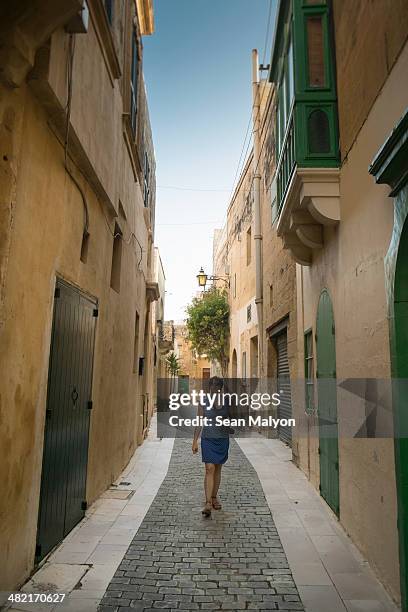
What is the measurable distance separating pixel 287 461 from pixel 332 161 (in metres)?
5.92

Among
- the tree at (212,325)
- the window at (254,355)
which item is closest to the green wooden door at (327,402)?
the window at (254,355)

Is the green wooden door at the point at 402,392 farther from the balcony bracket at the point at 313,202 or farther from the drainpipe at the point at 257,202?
the drainpipe at the point at 257,202

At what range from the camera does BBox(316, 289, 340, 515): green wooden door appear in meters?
5.59

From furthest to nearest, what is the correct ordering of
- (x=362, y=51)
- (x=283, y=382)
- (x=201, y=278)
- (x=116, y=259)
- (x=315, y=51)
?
(x=201, y=278) → (x=283, y=382) → (x=116, y=259) → (x=315, y=51) → (x=362, y=51)

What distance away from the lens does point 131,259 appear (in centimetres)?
894

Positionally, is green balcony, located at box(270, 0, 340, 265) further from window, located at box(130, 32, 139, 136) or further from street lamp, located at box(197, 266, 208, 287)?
street lamp, located at box(197, 266, 208, 287)

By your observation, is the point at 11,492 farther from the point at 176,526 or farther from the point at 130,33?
the point at 130,33

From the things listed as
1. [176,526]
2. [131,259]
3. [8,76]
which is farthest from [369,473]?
[131,259]

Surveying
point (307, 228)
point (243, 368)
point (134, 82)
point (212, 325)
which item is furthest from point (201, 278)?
point (307, 228)

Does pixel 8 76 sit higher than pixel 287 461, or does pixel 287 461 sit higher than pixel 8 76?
pixel 8 76

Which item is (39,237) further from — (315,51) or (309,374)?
(309,374)

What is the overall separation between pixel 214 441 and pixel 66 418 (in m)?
1.92

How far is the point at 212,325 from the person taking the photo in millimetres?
21031

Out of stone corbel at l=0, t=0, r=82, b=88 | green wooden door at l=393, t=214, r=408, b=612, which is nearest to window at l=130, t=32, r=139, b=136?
stone corbel at l=0, t=0, r=82, b=88
